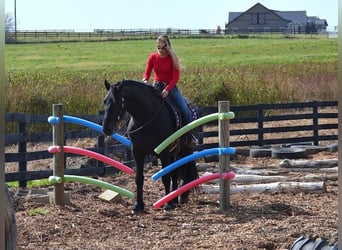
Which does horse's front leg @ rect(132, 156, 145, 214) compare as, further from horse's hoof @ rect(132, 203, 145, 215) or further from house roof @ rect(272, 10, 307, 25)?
house roof @ rect(272, 10, 307, 25)

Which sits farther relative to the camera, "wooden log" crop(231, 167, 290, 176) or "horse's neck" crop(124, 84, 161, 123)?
"wooden log" crop(231, 167, 290, 176)

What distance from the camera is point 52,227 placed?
23.9 feet

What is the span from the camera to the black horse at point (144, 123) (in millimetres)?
8398

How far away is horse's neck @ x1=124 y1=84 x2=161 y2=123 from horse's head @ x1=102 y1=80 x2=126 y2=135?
0.66ft

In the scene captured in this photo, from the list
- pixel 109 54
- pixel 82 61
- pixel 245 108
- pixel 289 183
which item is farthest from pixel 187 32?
pixel 289 183

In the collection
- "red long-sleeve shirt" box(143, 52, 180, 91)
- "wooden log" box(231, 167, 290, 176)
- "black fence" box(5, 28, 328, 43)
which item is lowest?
"wooden log" box(231, 167, 290, 176)

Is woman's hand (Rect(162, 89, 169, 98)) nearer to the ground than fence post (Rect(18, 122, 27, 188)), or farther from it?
farther from it

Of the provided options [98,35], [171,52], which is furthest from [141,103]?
[98,35]

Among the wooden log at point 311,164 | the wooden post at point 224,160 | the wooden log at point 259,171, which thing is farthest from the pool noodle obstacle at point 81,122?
the wooden log at point 311,164

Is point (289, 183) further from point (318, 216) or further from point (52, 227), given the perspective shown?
point (52, 227)

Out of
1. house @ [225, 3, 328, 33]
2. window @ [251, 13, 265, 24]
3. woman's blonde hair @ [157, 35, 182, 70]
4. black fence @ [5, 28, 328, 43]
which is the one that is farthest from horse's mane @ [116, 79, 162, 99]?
window @ [251, 13, 265, 24]

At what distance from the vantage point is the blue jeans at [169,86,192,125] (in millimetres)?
9055

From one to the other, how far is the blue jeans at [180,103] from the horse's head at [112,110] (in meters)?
0.89

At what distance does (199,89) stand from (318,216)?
13653 millimetres
